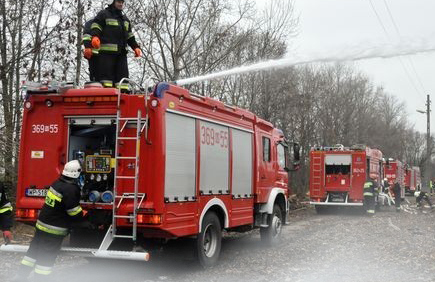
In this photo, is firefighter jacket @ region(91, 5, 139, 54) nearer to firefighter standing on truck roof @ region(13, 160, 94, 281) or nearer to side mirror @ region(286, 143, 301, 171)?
firefighter standing on truck roof @ region(13, 160, 94, 281)

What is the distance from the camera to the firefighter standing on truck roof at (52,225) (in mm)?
5594

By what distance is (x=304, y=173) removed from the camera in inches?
1233

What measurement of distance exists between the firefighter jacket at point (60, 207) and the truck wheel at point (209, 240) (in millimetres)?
2231

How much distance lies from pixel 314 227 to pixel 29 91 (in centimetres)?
1006

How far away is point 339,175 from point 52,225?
16.6m

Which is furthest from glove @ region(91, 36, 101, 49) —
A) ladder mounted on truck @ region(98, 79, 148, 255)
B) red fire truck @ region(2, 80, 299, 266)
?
ladder mounted on truck @ region(98, 79, 148, 255)

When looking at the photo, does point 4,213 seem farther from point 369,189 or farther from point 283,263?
point 369,189

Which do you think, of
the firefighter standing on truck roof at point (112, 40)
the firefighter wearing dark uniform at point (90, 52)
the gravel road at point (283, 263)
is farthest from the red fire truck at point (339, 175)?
the firefighter wearing dark uniform at point (90, 52)

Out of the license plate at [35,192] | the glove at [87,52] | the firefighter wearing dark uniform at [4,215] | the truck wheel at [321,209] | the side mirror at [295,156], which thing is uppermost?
the glove at [87,52]

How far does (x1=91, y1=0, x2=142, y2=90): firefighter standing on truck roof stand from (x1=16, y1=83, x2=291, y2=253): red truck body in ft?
3.68

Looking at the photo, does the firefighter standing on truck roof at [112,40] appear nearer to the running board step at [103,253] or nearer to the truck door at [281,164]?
the running board step at [103,253]

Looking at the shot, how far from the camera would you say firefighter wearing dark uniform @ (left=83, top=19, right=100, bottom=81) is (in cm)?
746

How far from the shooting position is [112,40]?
7.86 metres

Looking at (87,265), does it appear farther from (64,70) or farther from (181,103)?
(64,70)
